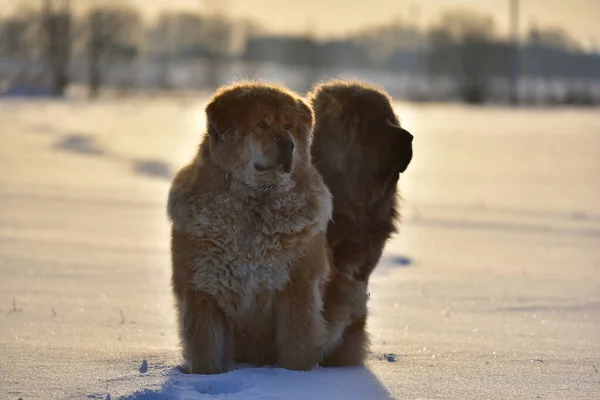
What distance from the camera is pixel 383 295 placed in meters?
5.75

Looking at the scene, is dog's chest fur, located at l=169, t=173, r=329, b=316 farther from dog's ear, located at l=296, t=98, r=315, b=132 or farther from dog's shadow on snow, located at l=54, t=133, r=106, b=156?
dog's shadow on snow, located at l=54, t=133, r=106, b=156

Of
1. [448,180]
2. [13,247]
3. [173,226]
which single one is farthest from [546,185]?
[173,226]

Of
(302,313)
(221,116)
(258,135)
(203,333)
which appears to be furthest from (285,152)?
(203,333)

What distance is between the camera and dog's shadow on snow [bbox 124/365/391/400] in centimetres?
320

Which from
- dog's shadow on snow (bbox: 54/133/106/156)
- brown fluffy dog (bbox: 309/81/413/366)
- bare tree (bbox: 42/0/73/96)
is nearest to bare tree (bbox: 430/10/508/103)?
bare tree (bbox: 42/0/73/96)

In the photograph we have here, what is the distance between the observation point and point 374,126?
4316mm

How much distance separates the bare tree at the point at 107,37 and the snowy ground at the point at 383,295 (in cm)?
5298

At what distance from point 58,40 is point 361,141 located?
58.0m

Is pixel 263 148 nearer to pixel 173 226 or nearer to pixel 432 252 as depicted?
pixel 173 226

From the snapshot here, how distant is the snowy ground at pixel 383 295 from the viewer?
3529 mm

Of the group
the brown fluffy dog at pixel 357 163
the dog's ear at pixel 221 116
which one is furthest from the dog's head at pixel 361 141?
the dog's ear at pixel 221 116

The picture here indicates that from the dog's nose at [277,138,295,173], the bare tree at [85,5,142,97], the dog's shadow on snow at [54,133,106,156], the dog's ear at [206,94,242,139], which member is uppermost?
the bare tree at [85,5,142,97]

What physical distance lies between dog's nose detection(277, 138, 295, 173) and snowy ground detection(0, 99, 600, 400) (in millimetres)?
867

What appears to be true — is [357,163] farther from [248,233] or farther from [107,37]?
[107,37]
